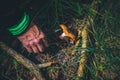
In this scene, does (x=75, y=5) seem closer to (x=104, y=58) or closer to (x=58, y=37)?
(x=58, y=37)

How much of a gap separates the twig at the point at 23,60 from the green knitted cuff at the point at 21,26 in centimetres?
14

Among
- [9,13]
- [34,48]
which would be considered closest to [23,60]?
[34,48]

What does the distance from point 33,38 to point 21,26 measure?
15cm

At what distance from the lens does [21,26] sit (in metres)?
2.25

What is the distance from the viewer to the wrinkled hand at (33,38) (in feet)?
7.61

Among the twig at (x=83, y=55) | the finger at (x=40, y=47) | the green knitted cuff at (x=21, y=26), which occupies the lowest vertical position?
the twig at (x=83, y=55)

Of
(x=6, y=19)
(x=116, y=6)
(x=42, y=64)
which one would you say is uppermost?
(x=6, y=19)

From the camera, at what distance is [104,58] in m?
2.27

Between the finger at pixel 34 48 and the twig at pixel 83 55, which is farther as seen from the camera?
the finger at pixel 34 48

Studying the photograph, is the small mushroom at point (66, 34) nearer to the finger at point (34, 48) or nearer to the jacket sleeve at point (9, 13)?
the finger at point (34, 48)

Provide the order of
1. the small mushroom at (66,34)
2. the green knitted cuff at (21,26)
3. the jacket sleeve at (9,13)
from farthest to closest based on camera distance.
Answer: the small mushroom at (66,34) → the green knitted cuff at (21,26) → the jacket sleeve at (9,13)

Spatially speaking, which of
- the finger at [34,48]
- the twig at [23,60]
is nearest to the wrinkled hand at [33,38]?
the finger at [34,48]

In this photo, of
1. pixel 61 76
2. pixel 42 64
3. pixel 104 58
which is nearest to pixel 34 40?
pixel 42 64

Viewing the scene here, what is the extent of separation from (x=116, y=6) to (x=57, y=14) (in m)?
0.52
